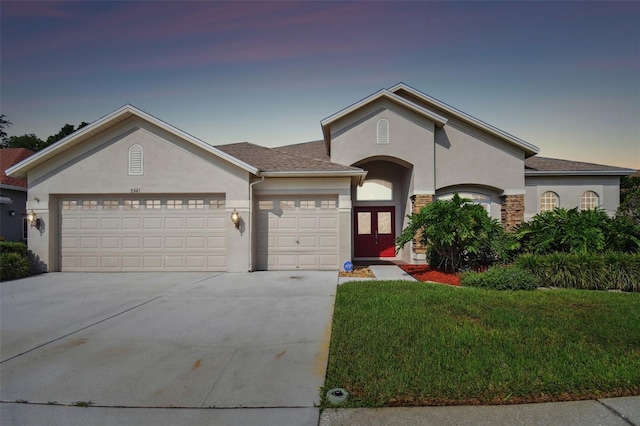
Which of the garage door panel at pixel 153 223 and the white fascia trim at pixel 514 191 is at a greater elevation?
the white fascia trim at pixel 514 191

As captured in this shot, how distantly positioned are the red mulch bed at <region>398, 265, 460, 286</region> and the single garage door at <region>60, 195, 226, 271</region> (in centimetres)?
650

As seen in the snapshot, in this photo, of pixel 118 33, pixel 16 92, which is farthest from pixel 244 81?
pixel 16 92

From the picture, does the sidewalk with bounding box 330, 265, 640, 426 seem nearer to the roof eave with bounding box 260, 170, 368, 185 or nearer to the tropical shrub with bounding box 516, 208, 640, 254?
the tropical shrub with bounding box 516, 208, 640, 254

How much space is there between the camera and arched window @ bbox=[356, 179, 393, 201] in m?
15.9

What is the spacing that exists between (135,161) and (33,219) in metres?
3.94

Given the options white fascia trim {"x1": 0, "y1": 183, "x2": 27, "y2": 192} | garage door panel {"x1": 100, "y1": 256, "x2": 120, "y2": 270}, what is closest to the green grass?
garage door panel {"x1": 100, "y1": 256, "x2": 120, "y2": 270}

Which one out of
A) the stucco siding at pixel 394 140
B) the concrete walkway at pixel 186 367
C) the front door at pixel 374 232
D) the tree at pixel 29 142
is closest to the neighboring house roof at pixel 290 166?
the stucco siding at pixel 394 140

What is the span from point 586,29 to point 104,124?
15852 millimetres

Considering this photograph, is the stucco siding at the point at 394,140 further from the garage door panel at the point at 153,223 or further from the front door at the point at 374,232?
the garage door panel at the point at 153,223

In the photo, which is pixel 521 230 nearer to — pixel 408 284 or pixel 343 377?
pixel 408 284

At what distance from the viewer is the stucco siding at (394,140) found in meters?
13.8

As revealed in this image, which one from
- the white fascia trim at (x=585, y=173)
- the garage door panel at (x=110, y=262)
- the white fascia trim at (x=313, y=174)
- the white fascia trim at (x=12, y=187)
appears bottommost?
the garage door panel at (x=110, y=262)

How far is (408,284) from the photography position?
911cm

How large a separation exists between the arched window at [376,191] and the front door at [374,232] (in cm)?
47
